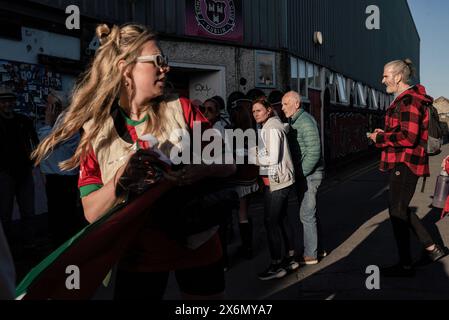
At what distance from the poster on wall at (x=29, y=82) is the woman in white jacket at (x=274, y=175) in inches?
176

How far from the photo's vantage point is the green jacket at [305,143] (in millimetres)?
5043

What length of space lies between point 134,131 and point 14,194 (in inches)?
176

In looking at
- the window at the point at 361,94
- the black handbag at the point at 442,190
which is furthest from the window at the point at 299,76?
the window at the point at 361,94

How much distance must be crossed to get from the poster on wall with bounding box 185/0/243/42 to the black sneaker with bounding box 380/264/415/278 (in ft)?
26.6

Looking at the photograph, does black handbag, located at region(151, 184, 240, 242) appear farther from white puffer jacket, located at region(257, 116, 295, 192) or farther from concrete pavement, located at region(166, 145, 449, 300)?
white puffer jacket, located at region(257, 116, 295, 192)

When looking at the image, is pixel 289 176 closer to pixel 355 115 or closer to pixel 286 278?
pixel 286 278

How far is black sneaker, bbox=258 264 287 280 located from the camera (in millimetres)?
4766

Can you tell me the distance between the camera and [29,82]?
7863 mm

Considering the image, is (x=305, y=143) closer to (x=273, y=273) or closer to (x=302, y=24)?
(x=273, y=273)

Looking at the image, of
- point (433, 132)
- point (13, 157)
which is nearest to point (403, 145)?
point (433, 132)

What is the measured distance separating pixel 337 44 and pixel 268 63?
883 cm

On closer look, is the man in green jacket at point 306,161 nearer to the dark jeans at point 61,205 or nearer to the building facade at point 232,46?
the building facade at point 232,46

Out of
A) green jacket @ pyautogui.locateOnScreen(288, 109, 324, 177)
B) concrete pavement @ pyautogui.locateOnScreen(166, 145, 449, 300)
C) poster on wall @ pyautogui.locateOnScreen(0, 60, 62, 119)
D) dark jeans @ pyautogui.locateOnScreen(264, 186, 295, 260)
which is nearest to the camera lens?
concrete pavement @ pyautogui.locateOnScreen(166, 145, 449, 300)

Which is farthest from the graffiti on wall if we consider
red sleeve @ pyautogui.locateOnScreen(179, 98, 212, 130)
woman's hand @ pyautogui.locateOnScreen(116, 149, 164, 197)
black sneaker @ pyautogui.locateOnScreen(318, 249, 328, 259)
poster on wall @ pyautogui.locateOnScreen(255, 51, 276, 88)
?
woman's hand @ pyautogui.locateOnScreen(116, 149, 164, 197)
